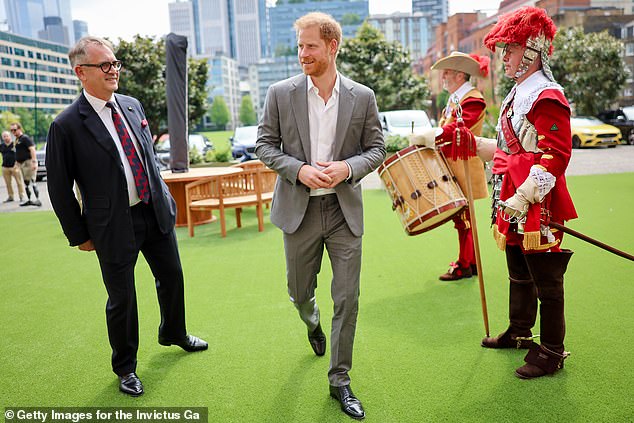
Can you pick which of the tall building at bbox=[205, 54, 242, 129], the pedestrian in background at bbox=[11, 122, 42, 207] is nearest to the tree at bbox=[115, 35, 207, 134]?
the pedestrian in background at bbox=[11, 122, 42, 207]

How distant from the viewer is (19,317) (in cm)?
503

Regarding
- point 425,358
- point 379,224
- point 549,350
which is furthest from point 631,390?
point 379,224

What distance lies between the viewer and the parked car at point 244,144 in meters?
20.8

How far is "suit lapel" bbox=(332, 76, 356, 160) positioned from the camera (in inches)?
126

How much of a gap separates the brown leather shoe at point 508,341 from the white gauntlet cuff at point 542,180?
1.21 metres

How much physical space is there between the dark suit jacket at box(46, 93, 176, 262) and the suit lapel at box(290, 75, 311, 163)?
108cm

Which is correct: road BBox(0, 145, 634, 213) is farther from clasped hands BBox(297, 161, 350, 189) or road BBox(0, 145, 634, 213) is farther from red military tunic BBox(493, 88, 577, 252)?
clasped hands BBox(297, 161, 350, 189)

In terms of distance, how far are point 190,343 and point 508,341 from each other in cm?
225

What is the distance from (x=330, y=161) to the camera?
127 inches

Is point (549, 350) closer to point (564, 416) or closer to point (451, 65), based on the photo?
point (564, 416)

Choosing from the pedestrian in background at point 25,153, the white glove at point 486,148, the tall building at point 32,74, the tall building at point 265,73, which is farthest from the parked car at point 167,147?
the tall building at point 265,73

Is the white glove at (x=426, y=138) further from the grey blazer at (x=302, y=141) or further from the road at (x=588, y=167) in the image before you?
the road at (x=588, y=167)

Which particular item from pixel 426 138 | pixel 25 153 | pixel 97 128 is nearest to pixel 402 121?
pixel 25 153

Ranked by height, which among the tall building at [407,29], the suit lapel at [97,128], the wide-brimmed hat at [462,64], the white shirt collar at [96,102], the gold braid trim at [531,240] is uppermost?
the tall building at [407,29]
